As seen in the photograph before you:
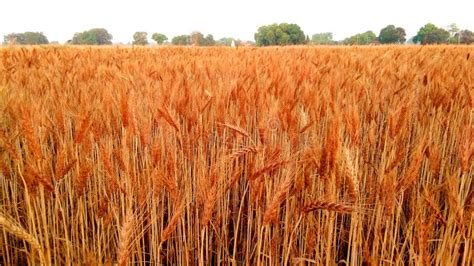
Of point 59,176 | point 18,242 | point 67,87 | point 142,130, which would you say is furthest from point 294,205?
point 67,87

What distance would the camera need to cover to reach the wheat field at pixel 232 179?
939 mm

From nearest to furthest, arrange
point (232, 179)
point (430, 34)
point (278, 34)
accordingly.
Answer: point (232, 179) → point (278, 34) → point (430, 34)

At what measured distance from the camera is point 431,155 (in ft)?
4.07

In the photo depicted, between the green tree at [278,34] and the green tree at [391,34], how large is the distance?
37.2 ft

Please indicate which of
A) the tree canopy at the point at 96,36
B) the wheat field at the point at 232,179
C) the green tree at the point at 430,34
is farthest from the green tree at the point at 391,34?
the wheat field at the point at 232,179

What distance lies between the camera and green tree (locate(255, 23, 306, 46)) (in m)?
49.2

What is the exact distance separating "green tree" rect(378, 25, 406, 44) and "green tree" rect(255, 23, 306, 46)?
11338 mm

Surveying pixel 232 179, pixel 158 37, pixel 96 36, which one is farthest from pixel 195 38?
pixel 96 36

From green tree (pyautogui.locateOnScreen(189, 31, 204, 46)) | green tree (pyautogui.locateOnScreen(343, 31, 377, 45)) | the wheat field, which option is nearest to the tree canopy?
green tree (pyautogui.locateOnScreen(343, 31, 377, 45))

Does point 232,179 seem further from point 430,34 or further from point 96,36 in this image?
point 96,36

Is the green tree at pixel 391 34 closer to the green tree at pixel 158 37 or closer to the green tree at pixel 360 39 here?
the green tree at pixel 360 39

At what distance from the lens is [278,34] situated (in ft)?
162

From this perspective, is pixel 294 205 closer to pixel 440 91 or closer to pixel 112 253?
pixel 112 253

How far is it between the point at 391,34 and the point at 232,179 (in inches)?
2166
